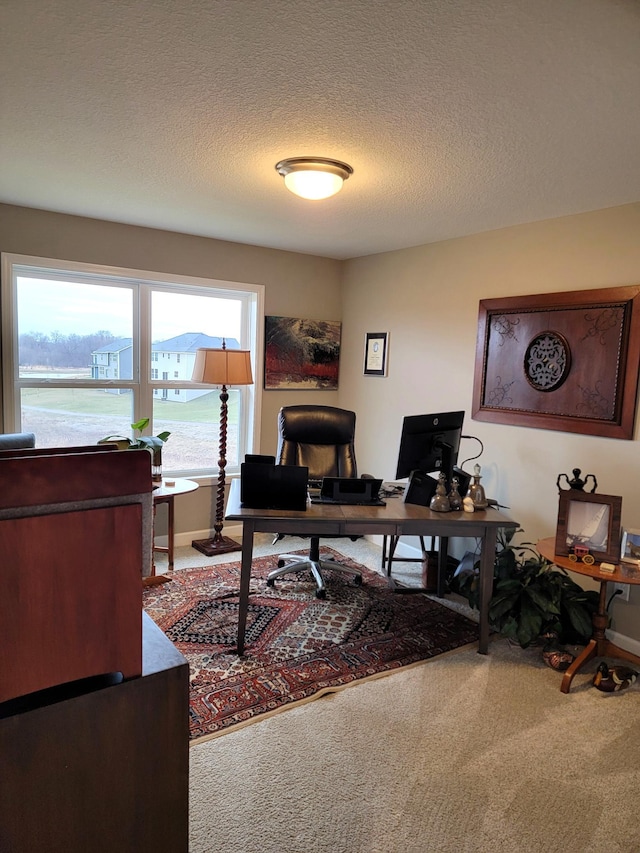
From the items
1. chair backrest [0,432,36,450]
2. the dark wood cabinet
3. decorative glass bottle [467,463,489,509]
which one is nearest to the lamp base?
chair backrest [0,432,36,450]

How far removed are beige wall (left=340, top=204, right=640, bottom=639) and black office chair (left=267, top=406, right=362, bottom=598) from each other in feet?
2.61

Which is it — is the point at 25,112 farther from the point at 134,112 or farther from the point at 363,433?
the point at 363,433

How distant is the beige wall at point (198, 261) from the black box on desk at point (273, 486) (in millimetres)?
1816

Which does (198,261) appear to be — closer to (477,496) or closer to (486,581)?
(477,496)

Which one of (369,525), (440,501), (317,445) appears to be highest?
(317,445)

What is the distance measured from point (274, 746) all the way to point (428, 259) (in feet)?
11.3

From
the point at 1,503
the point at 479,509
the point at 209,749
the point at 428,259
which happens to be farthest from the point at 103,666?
the point at 428,259

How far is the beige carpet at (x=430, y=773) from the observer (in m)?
1.71

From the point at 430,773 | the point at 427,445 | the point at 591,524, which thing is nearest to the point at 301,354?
the point at 427,445

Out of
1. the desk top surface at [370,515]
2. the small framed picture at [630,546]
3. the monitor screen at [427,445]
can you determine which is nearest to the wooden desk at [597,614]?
the small framed picture at [630,546]

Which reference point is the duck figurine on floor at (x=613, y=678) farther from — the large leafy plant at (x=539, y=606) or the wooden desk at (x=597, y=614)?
the large leafy plant at (x=539, y=606)

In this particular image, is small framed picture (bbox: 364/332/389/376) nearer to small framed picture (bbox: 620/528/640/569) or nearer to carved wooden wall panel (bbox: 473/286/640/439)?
carved wooden wall panel (bbox: 473/286/640/439)

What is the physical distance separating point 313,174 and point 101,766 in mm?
2391

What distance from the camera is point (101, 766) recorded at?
0.92 metres
